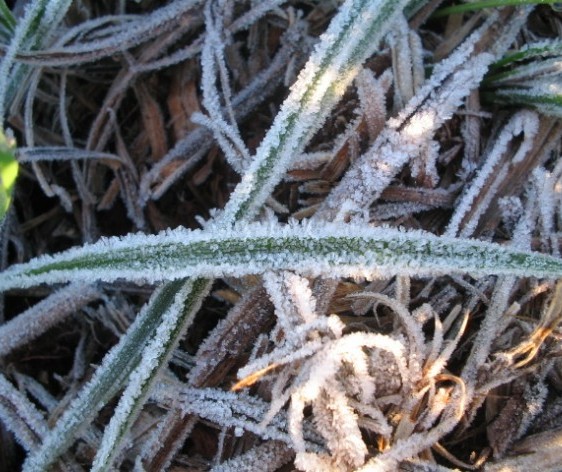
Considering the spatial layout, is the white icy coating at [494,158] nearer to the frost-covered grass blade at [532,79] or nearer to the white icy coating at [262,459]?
the frost-covered grass blade at [532,79]

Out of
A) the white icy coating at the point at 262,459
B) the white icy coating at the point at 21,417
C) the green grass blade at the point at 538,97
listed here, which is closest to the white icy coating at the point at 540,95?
the green grass blade at the point at 538,97

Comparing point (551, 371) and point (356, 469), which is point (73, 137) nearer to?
point (356, 469)

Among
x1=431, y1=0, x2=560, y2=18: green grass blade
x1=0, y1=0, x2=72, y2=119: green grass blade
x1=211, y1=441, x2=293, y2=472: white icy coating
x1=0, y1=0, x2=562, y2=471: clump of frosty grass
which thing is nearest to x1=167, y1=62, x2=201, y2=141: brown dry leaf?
x1=0, y1=0, x2=562, y2=471: clump of frosty grass

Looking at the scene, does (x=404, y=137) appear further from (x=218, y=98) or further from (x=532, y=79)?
(x=218, y=98)

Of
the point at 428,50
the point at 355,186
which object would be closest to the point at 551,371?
the point at 355,186

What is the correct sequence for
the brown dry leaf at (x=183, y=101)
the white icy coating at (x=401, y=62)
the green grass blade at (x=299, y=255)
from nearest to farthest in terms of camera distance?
the green grass blade at (x=299, y=255) < the white icy coating at (x=401, y=62) < the brown dry leaf at (x=183, y=101)

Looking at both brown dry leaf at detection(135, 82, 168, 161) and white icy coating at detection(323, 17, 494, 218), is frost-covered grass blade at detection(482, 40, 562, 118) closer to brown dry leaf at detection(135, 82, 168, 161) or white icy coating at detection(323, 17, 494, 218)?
white icy coating at detection(323, 17, 494, 218)

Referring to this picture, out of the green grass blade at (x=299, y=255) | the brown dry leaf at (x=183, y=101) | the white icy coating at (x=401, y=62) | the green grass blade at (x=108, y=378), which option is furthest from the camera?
the brown dry leaf at (x=183, y=101)
